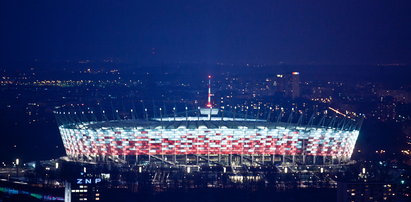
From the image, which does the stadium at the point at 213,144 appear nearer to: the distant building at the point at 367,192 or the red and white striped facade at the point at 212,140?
the red and white striped facade at the point at 212,140

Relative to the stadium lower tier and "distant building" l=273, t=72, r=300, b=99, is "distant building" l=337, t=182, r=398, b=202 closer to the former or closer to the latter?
the stadium lower tier

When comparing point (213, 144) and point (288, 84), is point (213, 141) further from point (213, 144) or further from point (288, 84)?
point (288, 84)

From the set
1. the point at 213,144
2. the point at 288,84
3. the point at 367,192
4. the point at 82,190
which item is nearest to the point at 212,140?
the point at 213,144

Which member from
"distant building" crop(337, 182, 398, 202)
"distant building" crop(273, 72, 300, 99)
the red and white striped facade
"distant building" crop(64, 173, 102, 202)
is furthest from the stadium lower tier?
"distant building" crop(273, 72, 300, 99)

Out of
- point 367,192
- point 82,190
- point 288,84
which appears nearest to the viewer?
point 367,192

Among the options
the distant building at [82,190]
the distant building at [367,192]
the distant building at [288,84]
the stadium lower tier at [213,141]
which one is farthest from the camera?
the distant building at [288,84]

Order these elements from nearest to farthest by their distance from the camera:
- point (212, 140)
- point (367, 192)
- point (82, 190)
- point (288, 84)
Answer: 1. point (367, 192)
2. point (82, 190)
3. point (212, 140)
4. point (288, 84)

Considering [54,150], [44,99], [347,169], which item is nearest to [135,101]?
[44,99]

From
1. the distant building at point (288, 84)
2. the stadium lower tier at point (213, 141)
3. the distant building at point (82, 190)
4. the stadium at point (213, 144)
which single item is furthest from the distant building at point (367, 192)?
the distant building at point (288, 84)
